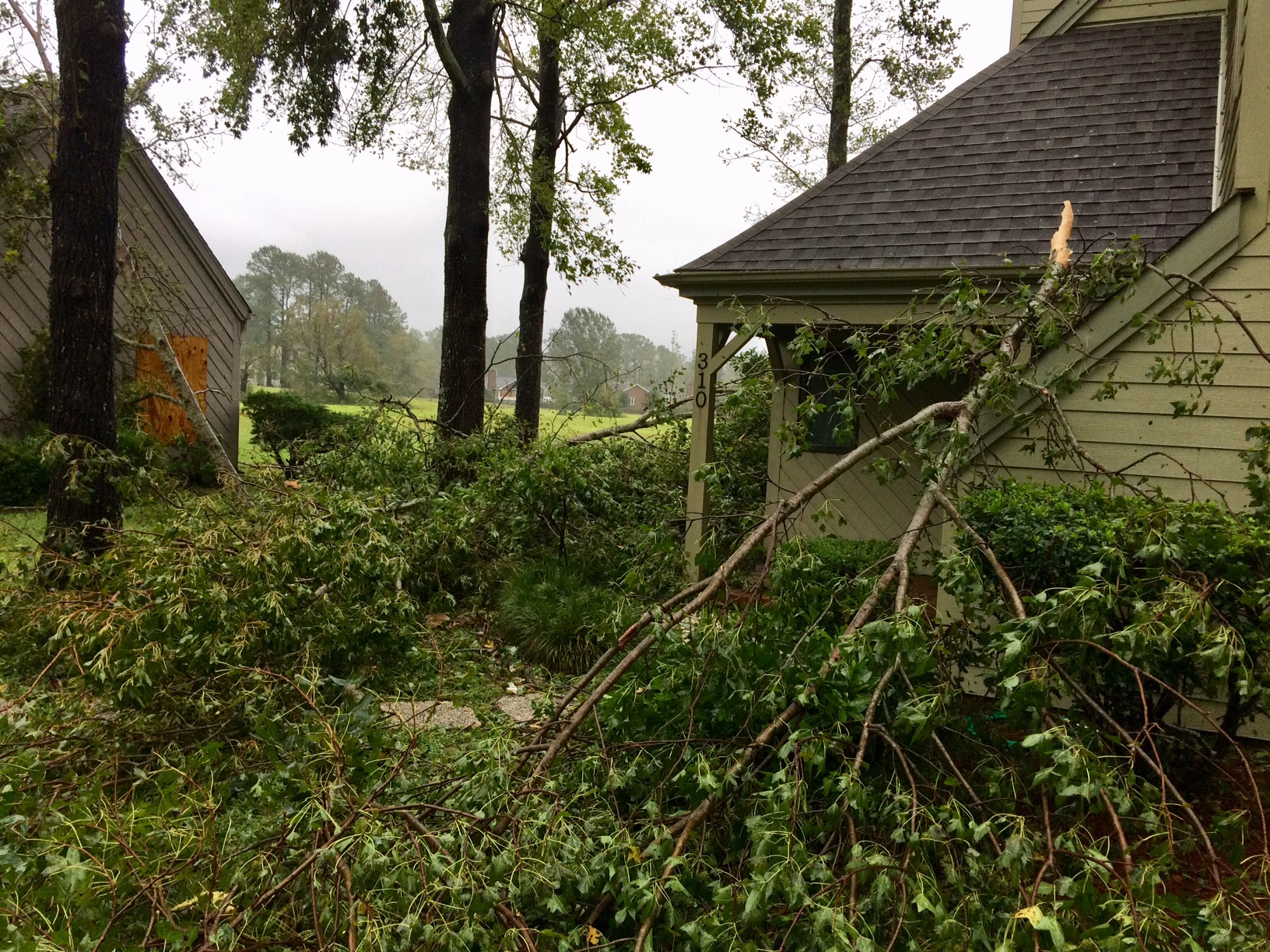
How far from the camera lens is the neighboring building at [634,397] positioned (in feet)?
34.3

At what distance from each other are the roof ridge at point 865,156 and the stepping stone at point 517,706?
3717 millimetres

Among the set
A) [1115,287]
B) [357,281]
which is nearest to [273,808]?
[1115,287]

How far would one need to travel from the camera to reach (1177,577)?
3.00 metres

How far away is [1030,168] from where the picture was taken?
6812 mm

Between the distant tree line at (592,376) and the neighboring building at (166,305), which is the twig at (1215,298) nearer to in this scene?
the distant tree line at (592,376)

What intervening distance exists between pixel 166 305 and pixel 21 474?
4.23m

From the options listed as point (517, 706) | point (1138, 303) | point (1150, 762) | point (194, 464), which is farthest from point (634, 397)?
point (1150, 762)

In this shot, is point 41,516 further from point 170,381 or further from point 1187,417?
point 1187,417

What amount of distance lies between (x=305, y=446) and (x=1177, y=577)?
8080 mm

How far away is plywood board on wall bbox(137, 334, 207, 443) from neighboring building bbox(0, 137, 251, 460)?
12mm

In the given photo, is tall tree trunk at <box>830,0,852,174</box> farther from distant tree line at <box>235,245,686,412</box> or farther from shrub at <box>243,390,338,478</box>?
shrub at <box>243,390,338,478</box>

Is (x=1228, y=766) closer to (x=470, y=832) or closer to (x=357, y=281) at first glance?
(x=470, y=832)

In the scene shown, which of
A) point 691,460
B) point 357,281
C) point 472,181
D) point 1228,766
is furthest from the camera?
point 357,281

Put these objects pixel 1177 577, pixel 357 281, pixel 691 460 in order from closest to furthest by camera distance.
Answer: pixel 1177 577, pixel 691 460, pixel 357 281
